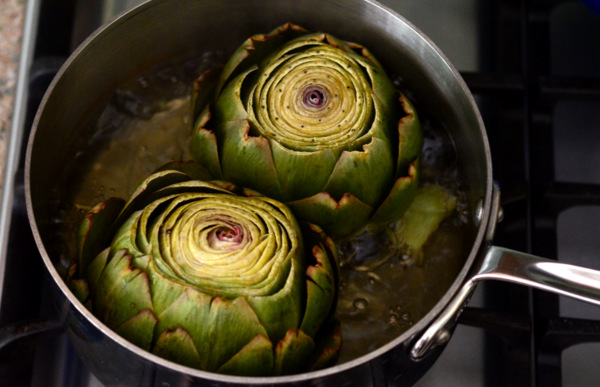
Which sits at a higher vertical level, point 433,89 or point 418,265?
point 433,89

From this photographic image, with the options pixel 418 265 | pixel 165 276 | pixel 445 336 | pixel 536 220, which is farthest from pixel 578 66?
pixel 165 276

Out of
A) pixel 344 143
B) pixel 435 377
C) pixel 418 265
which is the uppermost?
pixel 344 143

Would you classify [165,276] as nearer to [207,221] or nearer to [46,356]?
[207,221]

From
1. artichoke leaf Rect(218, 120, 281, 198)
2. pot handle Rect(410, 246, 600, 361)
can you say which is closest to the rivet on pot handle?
pot handle Rect(410, 246, 600, 361)

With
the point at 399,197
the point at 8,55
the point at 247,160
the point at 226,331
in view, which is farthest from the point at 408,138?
the point at 8,55

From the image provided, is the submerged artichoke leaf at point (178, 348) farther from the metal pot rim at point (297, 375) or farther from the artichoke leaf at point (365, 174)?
the artichoke leaf at point (365, 174)

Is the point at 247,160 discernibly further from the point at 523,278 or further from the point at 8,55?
the point at 8,55
